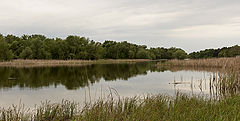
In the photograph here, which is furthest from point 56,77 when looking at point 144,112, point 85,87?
point 144,112

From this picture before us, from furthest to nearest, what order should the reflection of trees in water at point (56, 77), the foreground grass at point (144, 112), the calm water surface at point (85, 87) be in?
the reflection of trees in water at point (56, 77) → the calm water surface at point (85, 87) → the foreground grass at point (144, 112)

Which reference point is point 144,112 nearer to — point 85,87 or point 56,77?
point 85,87

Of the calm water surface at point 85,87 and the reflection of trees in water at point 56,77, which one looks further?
the reflection of trees in water at point 56,77

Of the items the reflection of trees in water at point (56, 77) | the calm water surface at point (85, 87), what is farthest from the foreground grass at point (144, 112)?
the reflection of trees in water at point (56, 77)

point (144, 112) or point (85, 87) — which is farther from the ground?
point (144, 112)

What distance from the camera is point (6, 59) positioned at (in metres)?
57.2

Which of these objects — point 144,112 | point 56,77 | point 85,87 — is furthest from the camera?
point 56,77

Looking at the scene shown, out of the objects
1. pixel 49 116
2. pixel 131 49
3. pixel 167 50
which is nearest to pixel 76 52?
pixel 131 49

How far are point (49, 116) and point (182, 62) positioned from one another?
3439 cm

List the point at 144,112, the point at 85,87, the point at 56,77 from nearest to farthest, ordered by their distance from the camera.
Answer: the point at 144,112
the point at 85,87
the point at 56,77

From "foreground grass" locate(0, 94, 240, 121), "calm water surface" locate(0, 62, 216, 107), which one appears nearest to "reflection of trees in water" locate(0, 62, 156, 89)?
"calm water surface" locate(0, 62, 216, 107)

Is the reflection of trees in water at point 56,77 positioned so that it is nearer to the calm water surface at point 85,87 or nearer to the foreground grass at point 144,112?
the calm water surface at point 85,87

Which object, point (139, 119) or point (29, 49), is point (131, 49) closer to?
point (29, 49)

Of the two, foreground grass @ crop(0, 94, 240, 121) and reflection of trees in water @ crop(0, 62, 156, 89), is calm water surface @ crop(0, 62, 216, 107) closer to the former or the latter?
reflection of trees in water @ crop(0, 62, 156, 89)
